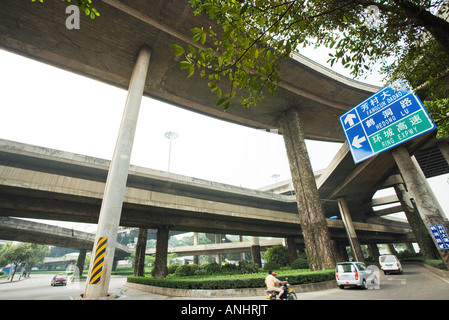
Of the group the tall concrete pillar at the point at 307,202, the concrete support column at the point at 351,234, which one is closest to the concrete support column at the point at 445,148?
the concrete support column at the point at 351,234

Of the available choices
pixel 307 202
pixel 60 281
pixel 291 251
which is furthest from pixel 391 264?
pixel 60 281

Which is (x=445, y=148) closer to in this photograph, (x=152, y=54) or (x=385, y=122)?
(x=385, y=122)

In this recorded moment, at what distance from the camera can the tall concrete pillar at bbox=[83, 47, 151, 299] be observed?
8594mm

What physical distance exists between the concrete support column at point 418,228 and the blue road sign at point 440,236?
33.1ft

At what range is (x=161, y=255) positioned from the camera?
17.7m

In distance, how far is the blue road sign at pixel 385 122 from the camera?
885 centimetres

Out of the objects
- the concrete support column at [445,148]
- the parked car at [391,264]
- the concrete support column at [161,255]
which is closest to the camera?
the parked car at [391,264]

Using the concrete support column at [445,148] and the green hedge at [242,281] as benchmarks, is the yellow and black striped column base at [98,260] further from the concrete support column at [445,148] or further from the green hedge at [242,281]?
the concrete support column at [445,148]

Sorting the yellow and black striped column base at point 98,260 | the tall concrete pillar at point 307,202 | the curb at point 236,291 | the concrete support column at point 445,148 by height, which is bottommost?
the curb at point 236,291

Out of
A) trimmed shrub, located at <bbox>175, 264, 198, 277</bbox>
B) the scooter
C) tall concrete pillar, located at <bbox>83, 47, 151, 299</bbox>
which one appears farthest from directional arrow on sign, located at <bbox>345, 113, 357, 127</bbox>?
trimmed shrub, located at <bbox>175, 264, 198, 277</bbox>

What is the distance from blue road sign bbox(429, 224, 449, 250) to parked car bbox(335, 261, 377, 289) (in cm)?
670

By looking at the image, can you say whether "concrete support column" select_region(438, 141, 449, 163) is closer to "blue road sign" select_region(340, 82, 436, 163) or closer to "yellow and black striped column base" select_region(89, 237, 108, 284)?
"blue road sign" select_region(340, 82, 436, 163)

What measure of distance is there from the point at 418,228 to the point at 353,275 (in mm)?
19104
